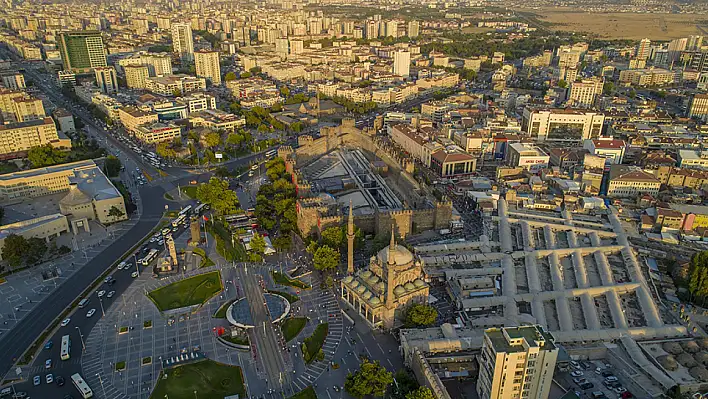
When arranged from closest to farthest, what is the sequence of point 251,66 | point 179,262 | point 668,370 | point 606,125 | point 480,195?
point 668,370, point 179,262, point 480,195, point 606,125, point 251,66

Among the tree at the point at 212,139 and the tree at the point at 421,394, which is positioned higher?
the tree at the point at 421,394

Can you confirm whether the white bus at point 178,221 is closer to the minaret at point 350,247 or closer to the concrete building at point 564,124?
the minaret at point 350,247

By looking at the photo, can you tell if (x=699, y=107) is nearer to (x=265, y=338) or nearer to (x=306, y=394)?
(x=265, y=338)

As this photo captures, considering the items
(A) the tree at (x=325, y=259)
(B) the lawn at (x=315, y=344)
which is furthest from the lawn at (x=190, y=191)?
(B) the lawn at (x=315, y=344)

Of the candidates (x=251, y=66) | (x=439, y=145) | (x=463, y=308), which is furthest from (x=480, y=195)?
(x=251, y=66)

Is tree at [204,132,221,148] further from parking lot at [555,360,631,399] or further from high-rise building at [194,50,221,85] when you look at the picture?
parking lot at [555,360,631,399]

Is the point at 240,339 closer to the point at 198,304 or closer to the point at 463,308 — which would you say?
the point at 198,304

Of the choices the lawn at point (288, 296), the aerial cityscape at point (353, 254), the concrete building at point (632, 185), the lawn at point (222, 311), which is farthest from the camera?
the concrete building at point (632, 185)

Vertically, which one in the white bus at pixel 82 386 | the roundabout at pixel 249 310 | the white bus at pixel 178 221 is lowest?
the white bus at pixel 178 221
